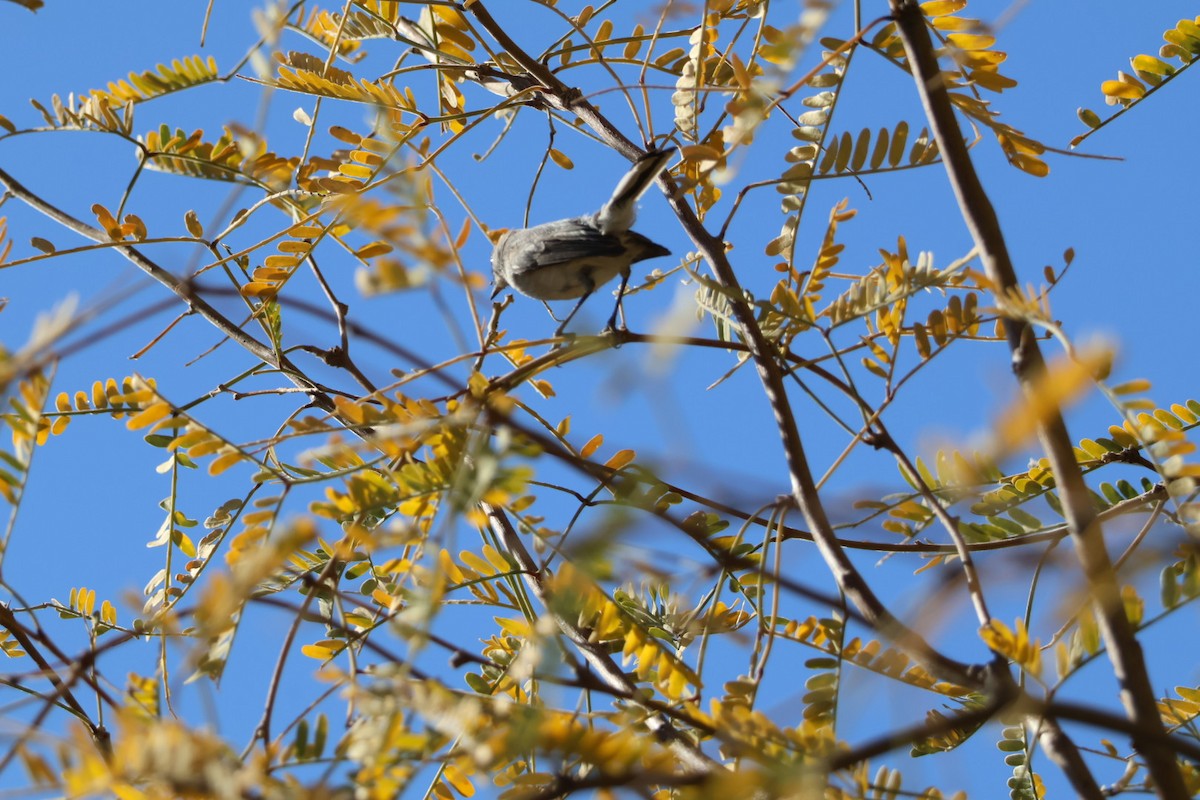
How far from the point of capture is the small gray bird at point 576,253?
2551 millimetres

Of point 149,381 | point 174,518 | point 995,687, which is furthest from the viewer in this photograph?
point 174,518

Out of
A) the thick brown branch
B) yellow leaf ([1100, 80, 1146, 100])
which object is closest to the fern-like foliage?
yellow leaf ([1100, 80, 1146, 100])

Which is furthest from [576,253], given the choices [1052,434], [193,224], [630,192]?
[1052,434]

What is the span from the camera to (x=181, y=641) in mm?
1356

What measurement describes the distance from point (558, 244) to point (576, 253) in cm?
10

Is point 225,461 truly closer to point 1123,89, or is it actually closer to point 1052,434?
point 1052,434

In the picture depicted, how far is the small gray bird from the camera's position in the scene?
2551mm

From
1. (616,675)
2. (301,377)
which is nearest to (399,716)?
(616,675)

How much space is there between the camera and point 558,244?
2783mm

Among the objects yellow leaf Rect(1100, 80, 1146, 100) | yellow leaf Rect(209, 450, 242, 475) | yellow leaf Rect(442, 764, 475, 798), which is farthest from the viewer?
yellow leaf Rect(1100, 80, 1146, 100)

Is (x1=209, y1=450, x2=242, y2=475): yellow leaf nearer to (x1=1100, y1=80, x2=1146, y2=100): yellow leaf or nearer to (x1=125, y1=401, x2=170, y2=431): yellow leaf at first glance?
(x1=125, y1=401, x2=170, y2=431): yellow leaf

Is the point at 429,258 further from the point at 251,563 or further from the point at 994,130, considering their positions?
the point at 994,130

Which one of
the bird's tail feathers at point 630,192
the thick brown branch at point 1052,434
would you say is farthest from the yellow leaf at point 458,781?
the bird's tail feathers at point 630,192

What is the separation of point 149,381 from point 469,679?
0.85m
